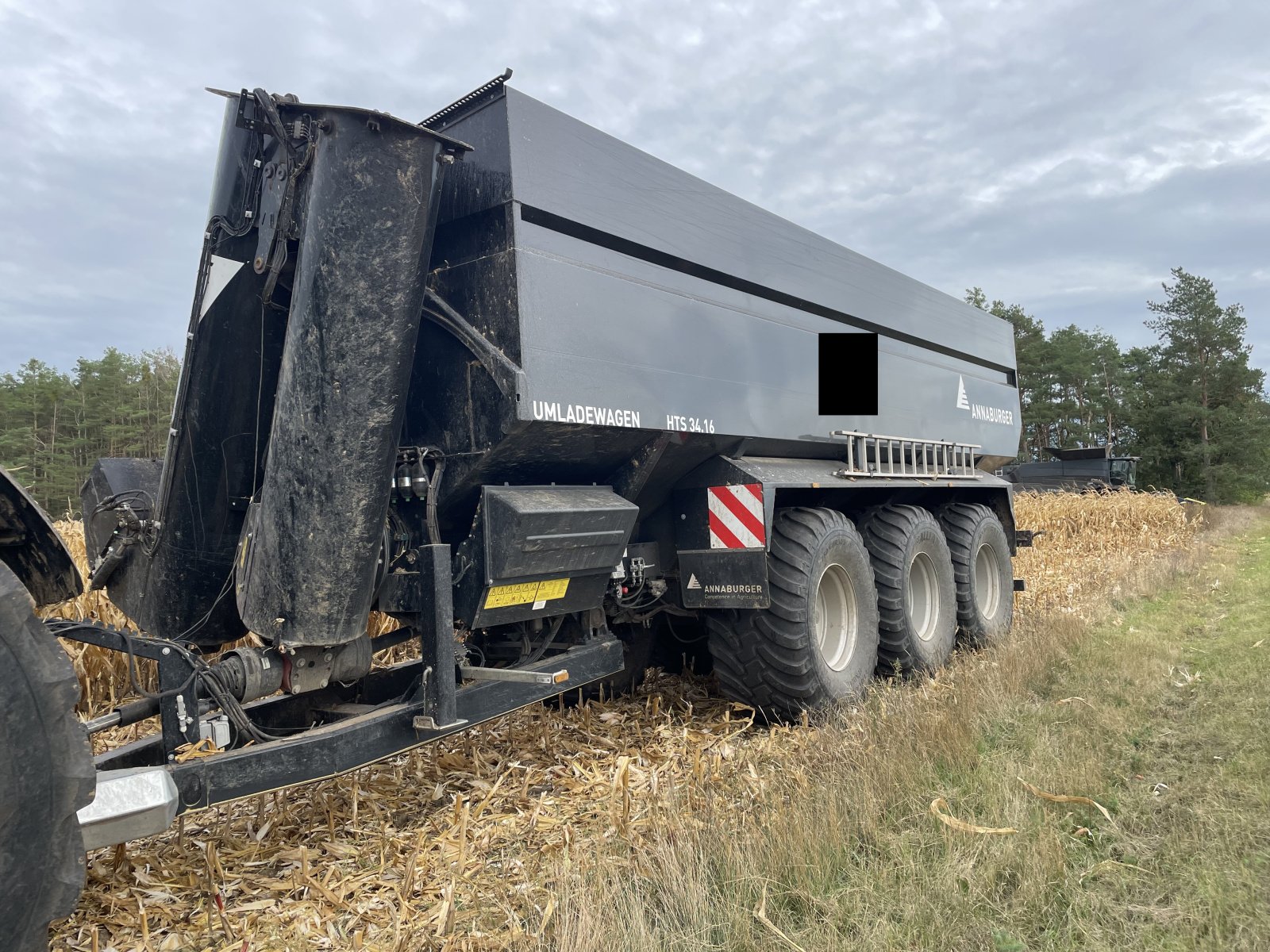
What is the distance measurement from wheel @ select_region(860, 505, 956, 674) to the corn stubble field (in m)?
0.94

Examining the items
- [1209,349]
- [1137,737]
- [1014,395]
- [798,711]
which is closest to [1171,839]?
[1137,737]

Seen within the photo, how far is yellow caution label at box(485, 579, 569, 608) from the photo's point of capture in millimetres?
3432

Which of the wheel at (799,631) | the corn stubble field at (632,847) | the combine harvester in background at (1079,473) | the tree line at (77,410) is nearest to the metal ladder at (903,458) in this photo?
the wheel at (799,631)

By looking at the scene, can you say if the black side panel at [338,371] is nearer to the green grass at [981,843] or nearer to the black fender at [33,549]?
the black fender at [33,549]

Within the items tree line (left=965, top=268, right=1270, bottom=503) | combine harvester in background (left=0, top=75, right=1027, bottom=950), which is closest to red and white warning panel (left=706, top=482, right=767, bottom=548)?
combine harvester in background (left=0, top=75, right=1027, bottom=950)

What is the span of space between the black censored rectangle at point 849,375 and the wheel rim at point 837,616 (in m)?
1.05

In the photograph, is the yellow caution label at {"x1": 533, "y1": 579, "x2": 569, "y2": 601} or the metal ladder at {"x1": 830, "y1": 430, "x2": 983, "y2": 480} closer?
the yellow caution label at {"x1": 533, "y1": 579, "x2": 569, "y2": 601}

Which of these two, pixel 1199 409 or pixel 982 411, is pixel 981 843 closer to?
pixel 982 411

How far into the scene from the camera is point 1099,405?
48312mm

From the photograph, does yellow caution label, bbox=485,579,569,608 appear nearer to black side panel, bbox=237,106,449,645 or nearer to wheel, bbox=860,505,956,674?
black side panel, bbox=237,106,449,645

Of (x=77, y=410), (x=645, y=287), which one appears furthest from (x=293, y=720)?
(x=77, y=410)

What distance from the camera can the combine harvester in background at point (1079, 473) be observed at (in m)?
21.7

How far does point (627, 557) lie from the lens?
455 centimetres

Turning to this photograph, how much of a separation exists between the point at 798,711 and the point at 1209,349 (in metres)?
42.1
